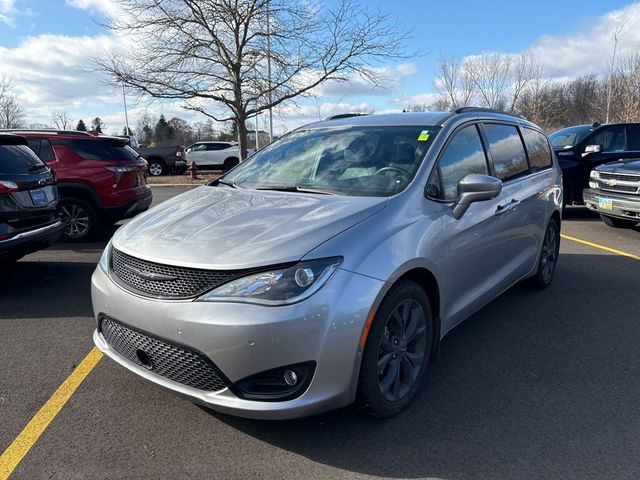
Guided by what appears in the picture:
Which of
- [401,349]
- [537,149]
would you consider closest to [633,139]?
[537,149]

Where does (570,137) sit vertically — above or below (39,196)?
above

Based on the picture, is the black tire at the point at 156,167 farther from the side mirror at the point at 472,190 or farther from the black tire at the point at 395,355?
the black tire at the point at 395,355

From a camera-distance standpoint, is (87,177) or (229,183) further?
(87,177)

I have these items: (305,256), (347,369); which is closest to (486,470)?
(347,369)

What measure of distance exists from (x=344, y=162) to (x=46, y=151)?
596 centimetres

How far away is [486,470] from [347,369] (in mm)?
832

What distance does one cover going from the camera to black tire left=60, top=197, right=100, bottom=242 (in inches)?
304

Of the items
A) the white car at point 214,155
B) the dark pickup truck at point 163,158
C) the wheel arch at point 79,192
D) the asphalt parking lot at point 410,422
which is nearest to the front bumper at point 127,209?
the wheel arch at point 79,192

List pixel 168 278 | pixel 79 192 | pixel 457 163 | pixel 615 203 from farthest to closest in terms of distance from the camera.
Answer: pixel 615 203 < pixel 79 192 < pixel 457 163 < pixel 168 278

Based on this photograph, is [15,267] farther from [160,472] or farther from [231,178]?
[160,472]

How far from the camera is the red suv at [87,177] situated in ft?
24.9

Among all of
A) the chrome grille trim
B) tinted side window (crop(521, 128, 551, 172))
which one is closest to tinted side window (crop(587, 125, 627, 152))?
the chrome grille trim

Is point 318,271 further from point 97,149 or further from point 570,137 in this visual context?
point 570,137

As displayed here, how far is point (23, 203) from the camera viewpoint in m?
5.13
